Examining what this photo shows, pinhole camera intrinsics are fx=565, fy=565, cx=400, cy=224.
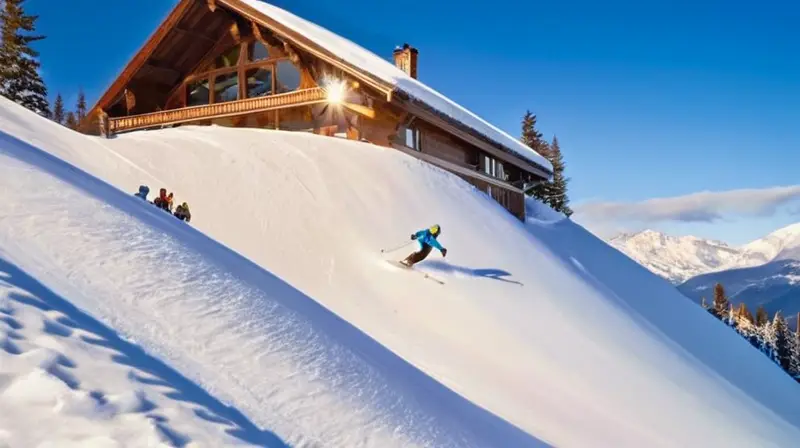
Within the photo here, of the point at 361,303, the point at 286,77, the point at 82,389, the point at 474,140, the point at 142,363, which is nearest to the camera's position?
the point at 82,389

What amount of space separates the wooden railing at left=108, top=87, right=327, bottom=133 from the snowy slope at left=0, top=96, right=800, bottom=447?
A: 2.25 m

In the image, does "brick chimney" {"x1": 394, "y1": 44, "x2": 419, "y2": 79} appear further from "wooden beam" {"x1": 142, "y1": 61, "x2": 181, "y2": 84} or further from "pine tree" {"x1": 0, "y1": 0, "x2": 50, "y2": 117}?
"pine tree" {"x1": 0, "y1": 0, "x2": 50, "y2": 117}

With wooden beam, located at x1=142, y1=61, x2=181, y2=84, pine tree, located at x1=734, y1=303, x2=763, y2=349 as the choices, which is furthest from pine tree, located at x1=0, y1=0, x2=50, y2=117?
pine tree, located at x1=734, y1=303, x2=763, y2=349

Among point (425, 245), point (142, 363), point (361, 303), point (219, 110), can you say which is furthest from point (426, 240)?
point (219, 110)

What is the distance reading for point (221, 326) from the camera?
504 cm

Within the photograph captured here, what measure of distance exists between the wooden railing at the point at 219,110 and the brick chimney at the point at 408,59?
825 centimetres

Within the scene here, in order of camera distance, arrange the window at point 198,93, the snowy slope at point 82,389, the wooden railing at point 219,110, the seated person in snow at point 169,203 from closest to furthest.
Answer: the snowy slope at point 82,389 → the seated person in snow at point 169,203 → the wooden railing at point 219,110 → the window at point 198,93

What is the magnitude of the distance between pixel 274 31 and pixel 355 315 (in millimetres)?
12314

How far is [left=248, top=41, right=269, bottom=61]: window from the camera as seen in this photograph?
20.2m

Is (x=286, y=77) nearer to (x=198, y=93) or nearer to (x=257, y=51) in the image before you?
(x=257, y=51)

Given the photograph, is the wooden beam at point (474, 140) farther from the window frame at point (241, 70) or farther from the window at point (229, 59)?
the window at point (229, 59)

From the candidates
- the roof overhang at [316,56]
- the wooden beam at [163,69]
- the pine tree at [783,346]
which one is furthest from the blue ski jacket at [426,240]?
the pine tree at [783,346]

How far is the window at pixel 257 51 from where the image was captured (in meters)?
20.2

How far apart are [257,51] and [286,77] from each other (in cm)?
191
